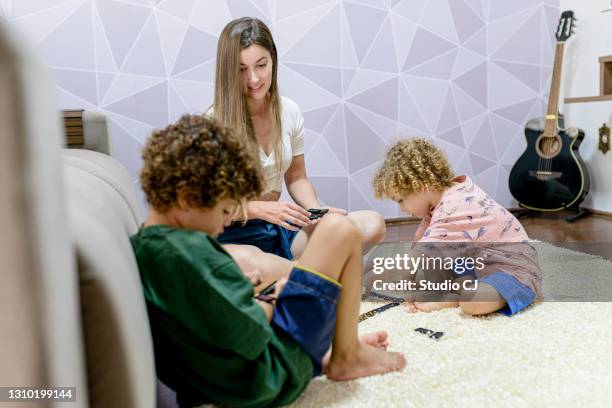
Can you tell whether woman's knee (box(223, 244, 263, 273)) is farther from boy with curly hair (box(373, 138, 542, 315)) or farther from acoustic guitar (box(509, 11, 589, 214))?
acoustic guitar (box(509, 11, 589, 214))

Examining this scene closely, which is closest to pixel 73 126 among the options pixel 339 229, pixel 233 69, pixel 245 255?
pixel 233 69

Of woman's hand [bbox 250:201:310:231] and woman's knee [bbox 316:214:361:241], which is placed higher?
woman's knee [bbox 316:214:361:241]

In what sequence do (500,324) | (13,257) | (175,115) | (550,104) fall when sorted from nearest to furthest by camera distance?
(13,257) < (500,324) < (175,115) < (550,104)

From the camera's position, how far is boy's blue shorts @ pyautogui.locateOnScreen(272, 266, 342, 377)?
0.94 m

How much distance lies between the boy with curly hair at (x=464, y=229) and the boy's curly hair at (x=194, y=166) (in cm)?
83

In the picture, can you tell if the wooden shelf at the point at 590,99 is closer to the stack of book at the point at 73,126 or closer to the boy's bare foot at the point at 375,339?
the boy's bare foot at the point at 375,339

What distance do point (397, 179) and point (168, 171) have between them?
3.14 feet

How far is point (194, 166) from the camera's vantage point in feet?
2.78

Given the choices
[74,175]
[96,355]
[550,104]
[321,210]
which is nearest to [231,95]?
[321,210]

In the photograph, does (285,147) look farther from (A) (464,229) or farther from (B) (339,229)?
(B) (339,229)

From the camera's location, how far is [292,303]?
0.95m

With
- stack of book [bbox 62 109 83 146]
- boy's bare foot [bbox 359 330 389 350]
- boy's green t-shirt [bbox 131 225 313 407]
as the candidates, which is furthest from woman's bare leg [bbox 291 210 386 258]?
stack of book [bbox 62 109 83 146]

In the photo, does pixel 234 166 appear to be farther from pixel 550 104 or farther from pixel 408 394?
pixel 550 104

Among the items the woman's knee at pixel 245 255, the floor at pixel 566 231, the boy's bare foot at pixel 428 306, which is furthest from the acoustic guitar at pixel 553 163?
the woman's knee at pixel 245 255
